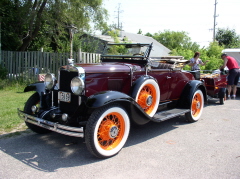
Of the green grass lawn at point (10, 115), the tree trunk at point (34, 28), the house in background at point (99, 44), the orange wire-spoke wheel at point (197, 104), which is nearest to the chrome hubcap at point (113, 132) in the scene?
the house in background at point (99, 44)

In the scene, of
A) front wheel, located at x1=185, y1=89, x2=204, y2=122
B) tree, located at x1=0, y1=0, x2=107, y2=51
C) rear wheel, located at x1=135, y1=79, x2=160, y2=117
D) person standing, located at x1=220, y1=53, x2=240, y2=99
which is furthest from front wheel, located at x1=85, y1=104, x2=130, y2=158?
tree, located at x1=0, y1=0, x2=107, y2=51

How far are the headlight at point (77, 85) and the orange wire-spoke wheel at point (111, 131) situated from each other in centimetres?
56

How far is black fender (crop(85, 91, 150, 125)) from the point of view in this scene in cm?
318

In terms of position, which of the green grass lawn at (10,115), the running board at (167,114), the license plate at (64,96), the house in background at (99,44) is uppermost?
the house in background at (99,44)

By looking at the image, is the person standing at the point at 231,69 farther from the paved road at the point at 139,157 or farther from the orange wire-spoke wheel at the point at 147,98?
the orange wire-spoke wheel at the point at 147,98

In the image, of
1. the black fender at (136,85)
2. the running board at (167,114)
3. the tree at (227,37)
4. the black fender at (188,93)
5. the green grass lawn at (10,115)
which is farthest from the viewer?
the tree at (227,37)

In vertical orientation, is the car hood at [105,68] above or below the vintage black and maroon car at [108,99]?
above

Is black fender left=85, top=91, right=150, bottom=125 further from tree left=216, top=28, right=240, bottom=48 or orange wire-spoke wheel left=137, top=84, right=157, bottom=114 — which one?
tree left=216, top=28, right=240, bottom=48

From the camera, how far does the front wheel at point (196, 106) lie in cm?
537

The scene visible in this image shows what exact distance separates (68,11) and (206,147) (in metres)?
9.88

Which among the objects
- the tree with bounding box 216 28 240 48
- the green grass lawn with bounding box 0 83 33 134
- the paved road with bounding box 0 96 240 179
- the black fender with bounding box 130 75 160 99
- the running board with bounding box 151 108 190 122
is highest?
the tree with bounding box 216 28 240 48

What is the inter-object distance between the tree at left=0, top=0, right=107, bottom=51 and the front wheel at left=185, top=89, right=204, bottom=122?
26.4ft

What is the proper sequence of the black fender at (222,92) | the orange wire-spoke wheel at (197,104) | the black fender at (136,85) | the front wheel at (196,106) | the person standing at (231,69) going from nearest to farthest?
the black fender at (136,85), the front wheel at (196,106), the orange wire-spoke wheel at (197,104), the black fender at (222,92), the person standing at (231,69)

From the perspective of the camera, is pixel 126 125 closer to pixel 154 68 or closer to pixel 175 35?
pixel 154 68
